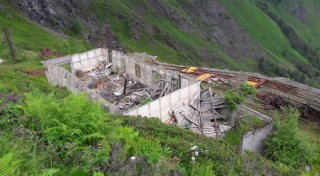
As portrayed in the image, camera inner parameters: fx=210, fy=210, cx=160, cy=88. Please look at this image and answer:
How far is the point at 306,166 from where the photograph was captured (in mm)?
10312

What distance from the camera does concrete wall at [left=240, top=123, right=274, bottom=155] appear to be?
1078 centimetres

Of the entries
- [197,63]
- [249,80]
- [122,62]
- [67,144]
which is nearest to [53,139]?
[67,144]

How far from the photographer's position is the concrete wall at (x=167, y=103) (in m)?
12.0

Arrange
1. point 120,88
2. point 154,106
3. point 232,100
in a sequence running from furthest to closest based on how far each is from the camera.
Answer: point 120,88 < point 232,100 < point 154,106

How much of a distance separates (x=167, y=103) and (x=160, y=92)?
3117 millimetres

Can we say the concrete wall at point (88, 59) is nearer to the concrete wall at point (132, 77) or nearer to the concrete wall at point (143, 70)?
the concrete wall at point (132, 77)

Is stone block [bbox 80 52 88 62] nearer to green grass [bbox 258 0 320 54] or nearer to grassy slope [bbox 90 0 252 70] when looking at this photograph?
grassy slope [bbox 90 0 252 70]

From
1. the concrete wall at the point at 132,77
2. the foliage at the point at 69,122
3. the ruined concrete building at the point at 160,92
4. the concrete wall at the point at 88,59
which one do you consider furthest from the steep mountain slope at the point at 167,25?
the foliage at the point at 69,122

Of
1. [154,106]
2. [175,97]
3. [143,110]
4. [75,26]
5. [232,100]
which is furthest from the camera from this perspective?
[75,26]

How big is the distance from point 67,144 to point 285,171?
20.3 ft

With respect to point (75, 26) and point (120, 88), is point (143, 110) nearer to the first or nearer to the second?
point (120, 88)

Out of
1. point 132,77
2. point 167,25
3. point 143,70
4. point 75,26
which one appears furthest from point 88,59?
point 167,25

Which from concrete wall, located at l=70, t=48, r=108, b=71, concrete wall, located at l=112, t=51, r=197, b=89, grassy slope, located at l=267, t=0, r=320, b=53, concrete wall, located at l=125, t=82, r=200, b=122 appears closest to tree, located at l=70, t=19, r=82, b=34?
concrete wall, located at l=70, t=48, r=108, b=71

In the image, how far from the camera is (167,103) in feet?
43.1
